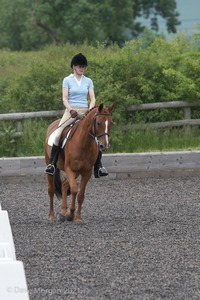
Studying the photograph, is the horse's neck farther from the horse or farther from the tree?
the tree

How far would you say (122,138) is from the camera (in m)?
23.6

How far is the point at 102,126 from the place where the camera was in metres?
15.3

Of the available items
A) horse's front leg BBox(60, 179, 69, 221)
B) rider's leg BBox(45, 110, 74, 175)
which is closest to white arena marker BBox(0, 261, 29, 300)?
horse's front leg BBox(60, 179, 69, 221)

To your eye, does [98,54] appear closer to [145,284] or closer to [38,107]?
[38,107]

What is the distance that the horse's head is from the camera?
601 inches

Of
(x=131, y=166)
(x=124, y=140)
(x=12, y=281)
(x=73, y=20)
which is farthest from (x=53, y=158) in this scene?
(x=73, y=20)

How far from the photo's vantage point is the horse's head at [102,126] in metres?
15.3

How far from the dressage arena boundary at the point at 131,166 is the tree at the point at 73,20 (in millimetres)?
38664

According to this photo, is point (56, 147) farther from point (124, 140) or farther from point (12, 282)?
point (12, 282)

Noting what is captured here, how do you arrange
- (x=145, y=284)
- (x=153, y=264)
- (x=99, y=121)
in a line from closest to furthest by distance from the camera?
(x=145, y=284), (x=153, y=264), (x=99, y=121)

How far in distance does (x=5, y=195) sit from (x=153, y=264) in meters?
8.35

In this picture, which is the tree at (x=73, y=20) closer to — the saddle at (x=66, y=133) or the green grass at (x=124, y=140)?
the green grass at (x=124, y=140)

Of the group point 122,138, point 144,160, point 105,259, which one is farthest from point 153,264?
point 122,138

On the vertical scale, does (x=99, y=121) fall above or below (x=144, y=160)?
above
